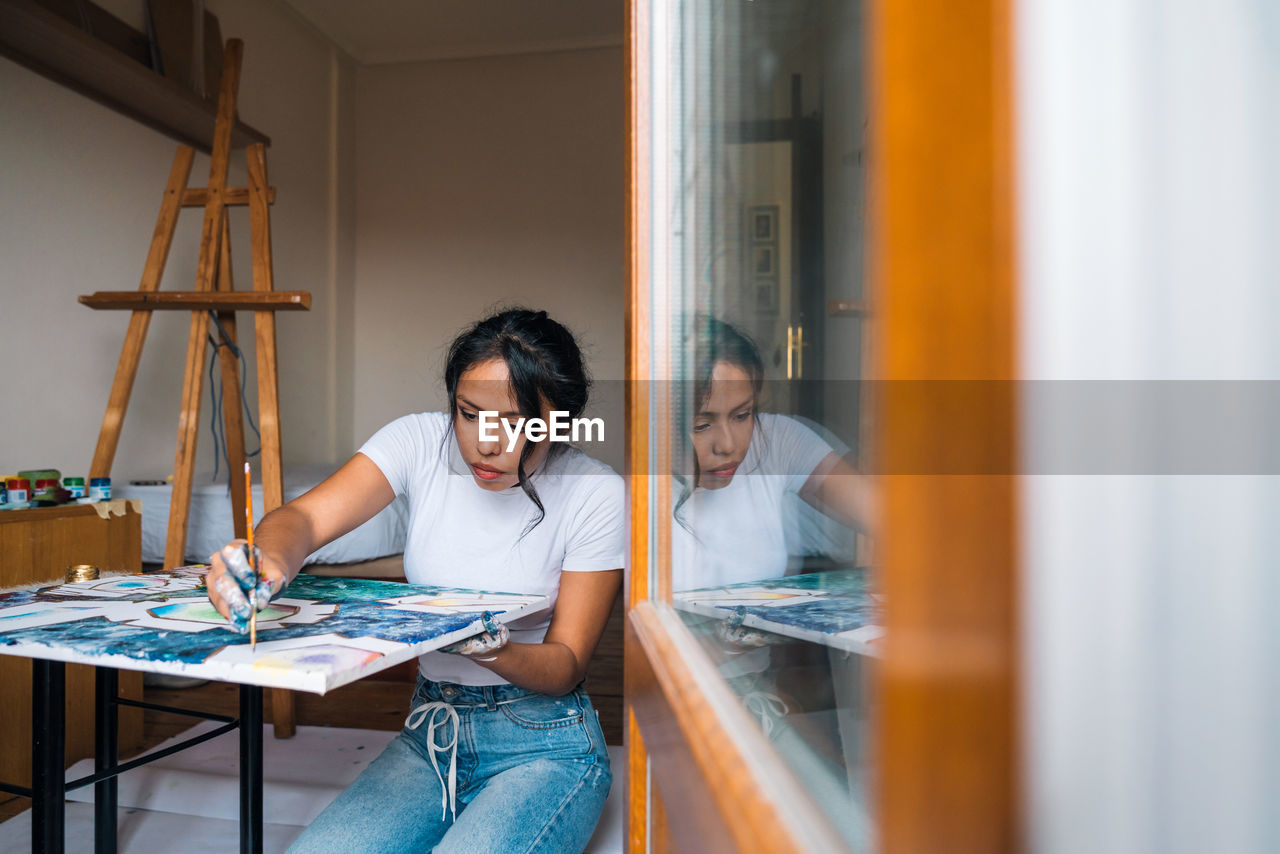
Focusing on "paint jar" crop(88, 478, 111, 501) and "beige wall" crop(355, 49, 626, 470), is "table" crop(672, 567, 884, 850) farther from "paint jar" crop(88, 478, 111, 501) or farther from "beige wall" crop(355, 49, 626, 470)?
"beige wall" crop(355, 49, 626, 470)

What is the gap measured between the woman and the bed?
4.11ft

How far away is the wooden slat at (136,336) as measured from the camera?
208 centimetres

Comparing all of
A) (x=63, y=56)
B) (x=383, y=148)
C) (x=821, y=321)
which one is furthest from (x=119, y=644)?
(x=383, y=148)

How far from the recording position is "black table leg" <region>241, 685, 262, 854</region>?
3.79 feet

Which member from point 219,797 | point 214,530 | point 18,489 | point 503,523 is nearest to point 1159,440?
point 503,523

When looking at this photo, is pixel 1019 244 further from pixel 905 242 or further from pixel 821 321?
pixel 821 321

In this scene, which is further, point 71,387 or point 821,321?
point 71,387

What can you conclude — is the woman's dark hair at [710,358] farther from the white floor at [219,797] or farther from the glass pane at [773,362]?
the white floor at [219,797]

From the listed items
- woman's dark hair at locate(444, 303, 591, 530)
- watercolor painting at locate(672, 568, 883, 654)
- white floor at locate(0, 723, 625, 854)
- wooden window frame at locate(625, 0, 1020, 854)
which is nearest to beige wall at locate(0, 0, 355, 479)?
white floor at locate(0, 723, 625, 854)

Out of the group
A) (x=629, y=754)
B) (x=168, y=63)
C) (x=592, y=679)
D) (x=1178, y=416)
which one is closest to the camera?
(x=1178, y=416)

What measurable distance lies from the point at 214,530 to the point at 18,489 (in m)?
0.87

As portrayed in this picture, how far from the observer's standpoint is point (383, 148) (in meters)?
4.86

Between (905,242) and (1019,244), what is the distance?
0.08 feet

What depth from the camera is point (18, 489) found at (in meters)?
1.77
